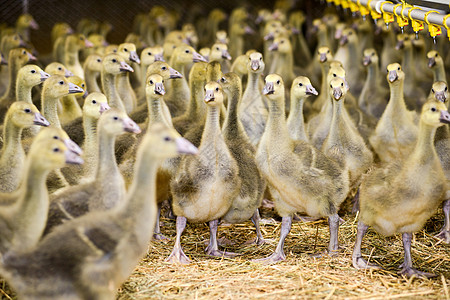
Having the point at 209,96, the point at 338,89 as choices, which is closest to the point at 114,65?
the point at 209,96

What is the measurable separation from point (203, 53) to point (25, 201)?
16.7 feet

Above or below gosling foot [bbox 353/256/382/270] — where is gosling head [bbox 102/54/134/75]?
above

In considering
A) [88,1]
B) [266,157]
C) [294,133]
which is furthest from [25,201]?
[88,1]

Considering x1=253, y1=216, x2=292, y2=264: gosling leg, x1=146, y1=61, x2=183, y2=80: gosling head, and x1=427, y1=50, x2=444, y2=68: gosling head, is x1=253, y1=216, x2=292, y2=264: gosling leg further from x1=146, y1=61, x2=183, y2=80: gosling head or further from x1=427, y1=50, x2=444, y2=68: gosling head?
x1=427, y1=50, x2=444, y2=68: gosling head

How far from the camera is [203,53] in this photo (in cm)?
872

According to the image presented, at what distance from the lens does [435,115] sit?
4895 millimetres

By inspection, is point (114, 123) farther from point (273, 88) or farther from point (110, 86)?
point (110, 86)

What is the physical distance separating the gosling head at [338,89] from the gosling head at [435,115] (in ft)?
3.56

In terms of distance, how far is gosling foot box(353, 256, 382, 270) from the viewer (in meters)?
5.41

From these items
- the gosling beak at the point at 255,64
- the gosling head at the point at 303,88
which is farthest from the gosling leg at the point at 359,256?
the gosling beak at the point at 255,64

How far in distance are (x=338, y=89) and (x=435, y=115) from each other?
123 centimetres

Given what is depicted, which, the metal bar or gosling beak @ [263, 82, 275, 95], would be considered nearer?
the metal bar

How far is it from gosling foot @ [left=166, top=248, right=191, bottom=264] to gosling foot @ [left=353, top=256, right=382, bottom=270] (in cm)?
146

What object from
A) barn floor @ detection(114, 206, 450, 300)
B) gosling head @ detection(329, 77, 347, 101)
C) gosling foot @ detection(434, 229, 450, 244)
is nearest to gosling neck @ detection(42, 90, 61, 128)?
barn floor @ detection(114, 206, 450, 300)
